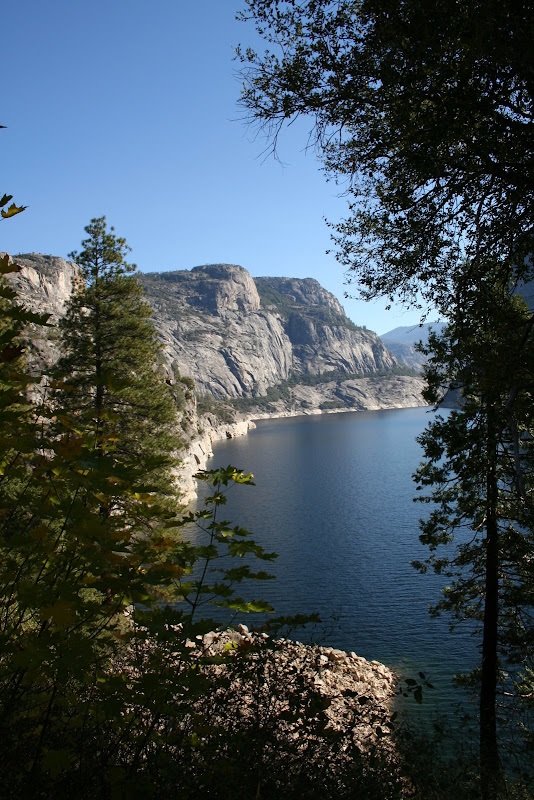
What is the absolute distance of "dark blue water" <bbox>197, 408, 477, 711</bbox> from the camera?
18812 millimetres

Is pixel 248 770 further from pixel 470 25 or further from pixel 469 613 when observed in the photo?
pixel 469 613

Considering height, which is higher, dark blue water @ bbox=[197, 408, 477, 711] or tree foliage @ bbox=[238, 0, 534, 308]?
tree foliage @ bbox=[238, 0, 534, 308]

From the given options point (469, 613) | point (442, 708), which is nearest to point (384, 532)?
point (442, 708)

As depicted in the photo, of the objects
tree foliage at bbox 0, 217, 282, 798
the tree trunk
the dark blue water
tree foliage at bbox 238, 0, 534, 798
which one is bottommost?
the dark blue water

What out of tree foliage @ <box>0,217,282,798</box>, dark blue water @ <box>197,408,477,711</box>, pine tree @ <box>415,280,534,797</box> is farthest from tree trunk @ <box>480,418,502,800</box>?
tree foliage @ <box>0,217,282,798</box>

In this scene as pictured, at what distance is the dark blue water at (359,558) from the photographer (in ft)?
61.7

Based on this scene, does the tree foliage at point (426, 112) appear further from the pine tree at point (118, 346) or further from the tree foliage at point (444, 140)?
the pine tree at point (118, 346)

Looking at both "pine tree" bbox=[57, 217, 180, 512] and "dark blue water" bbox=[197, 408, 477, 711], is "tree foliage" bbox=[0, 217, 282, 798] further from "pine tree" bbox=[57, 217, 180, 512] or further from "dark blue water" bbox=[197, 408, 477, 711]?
"pine tree" bbox=[57, 217, 180, 512]

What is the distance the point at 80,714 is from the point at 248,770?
3.64ft

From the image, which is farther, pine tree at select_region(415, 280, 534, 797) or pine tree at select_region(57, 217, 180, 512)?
pine tree at select_region(57, 217, 180, 512)

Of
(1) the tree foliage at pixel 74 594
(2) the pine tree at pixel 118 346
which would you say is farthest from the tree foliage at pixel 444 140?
(2) the pine tree at pixel 118 346

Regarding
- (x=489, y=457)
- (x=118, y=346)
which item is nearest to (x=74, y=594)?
(x=489, y=457)

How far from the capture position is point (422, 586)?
24.0 metres

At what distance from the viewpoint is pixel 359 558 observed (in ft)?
93.4
